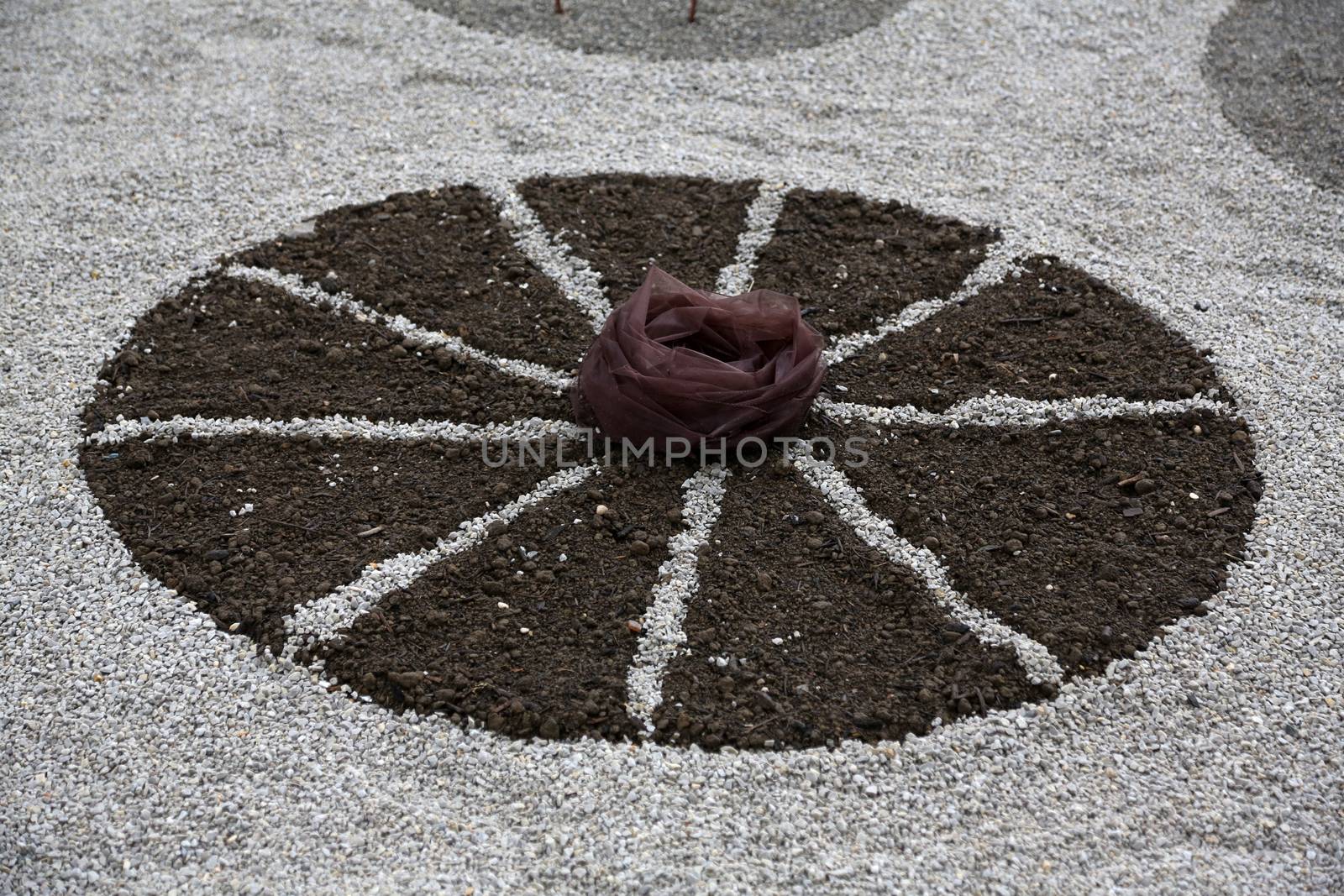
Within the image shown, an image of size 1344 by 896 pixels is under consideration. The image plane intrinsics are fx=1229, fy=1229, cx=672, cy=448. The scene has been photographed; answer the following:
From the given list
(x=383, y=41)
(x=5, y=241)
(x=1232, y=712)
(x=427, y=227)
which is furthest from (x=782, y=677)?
(x=383, y=41)

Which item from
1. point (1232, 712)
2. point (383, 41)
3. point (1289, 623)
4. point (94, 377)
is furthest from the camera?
point (383, 41)

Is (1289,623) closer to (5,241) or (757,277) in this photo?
(757,277)

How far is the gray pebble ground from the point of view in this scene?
3082mm

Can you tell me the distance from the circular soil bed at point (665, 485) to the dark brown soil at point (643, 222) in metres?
0.02

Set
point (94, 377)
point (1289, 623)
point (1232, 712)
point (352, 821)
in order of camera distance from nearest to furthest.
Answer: point (352, 821), point (1232, 712), point (1289, 623), point (94, 377)

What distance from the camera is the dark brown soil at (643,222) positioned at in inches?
198

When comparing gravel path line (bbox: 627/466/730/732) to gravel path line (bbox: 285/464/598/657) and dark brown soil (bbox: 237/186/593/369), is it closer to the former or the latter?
gravel path line (bbox: 285/464/598/657)

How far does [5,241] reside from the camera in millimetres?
5375

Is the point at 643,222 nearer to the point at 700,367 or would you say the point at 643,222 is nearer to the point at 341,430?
the point at 700,367

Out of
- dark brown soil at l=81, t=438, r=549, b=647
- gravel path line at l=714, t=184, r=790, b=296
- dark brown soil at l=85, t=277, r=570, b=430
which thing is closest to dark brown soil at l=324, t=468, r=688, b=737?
dark brown soil at l=81, t=438, r=549, b=647

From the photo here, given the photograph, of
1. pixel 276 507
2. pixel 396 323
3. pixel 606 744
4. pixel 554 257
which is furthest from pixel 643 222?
pixel 606 744

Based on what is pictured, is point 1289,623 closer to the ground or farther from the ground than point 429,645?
farther from the ground

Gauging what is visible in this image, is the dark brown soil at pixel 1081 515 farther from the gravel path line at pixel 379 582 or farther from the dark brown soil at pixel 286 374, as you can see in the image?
the dark brown soil at pixel 286 374

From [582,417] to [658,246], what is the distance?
118 cm
